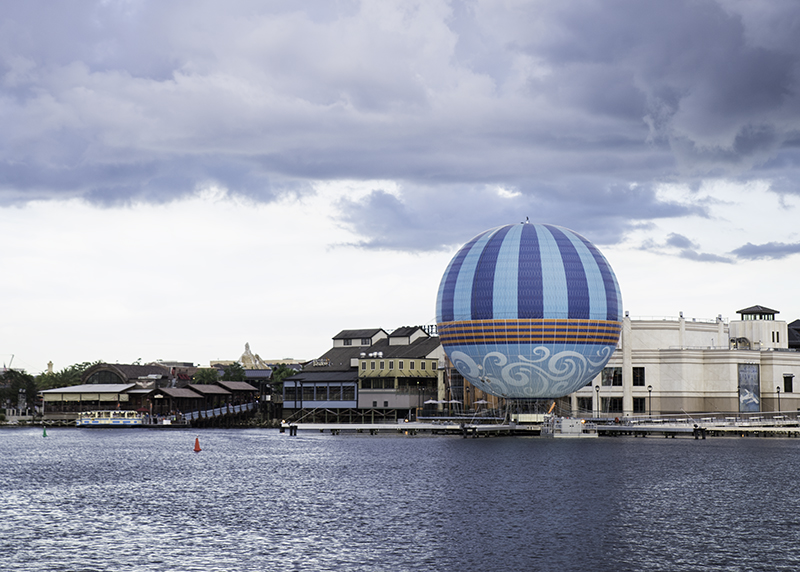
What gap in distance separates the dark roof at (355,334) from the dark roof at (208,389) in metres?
22.0

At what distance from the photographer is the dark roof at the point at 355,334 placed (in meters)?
172

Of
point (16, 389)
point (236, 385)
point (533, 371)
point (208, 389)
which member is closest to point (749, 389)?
point (533, 371)

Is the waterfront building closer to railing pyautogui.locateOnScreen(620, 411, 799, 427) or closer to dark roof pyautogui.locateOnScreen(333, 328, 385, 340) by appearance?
dark roof pyautogui.locateOnScreen(333, 328, 385, 340)

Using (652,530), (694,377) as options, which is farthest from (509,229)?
(652,530)

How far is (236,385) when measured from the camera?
595 feet

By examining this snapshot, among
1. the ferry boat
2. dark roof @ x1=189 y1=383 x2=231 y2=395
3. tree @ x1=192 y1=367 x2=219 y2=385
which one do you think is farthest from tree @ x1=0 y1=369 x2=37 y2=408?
dark roof @ x1=189 y1=383 x2=231 y2=395

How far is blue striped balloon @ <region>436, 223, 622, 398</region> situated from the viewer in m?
107

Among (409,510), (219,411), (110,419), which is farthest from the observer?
(219,411)

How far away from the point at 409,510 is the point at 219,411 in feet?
404

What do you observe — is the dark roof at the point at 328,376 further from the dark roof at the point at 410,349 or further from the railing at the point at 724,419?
the railing at the point at 724,419

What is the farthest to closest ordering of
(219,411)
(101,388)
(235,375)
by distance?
(235,375)
(219,411)
(101,388)

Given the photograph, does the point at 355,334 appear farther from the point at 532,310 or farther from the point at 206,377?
the point at 532,310

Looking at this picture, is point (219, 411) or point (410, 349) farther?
point (219, 411)

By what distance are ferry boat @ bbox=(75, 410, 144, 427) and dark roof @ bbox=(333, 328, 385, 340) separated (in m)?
36.6
